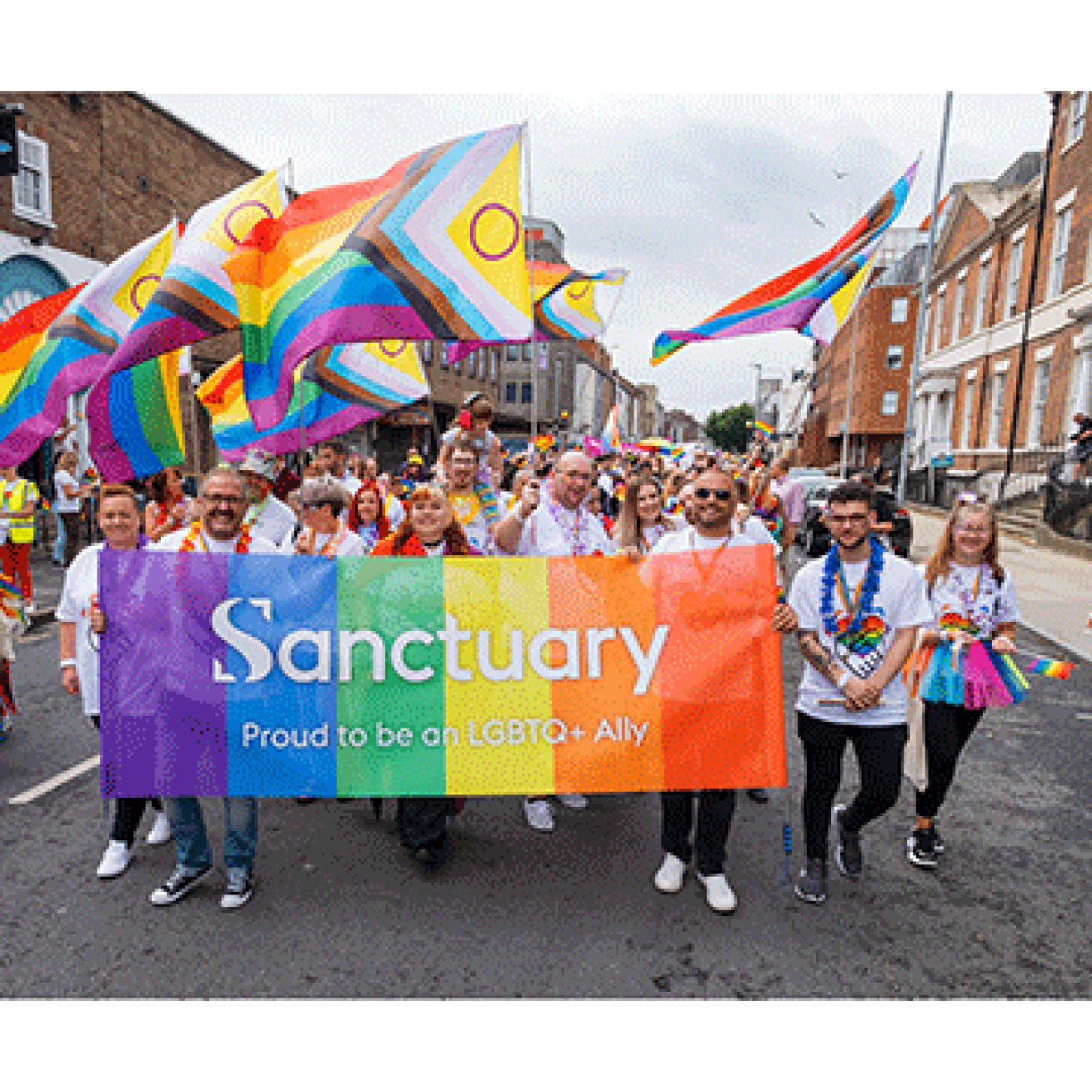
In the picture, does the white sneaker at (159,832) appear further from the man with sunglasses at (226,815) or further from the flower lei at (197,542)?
the flower lei at (197,542)

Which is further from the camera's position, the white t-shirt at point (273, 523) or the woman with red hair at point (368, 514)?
the woman with red hair at point (368, 514)

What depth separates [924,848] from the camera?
3828 mm

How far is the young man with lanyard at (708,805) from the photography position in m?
3.39

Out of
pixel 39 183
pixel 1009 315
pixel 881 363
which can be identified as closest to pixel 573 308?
pixel 39 183

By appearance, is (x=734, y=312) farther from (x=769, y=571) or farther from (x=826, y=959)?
(x=826, y=959)

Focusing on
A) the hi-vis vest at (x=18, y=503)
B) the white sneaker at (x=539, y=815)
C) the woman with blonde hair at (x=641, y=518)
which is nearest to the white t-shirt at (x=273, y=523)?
the woman with blonde hair at (x=641, y=518)

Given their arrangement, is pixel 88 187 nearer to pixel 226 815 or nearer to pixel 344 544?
pixel 344 544

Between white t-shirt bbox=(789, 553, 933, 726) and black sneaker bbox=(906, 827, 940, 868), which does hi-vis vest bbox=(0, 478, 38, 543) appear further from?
black sneaker bbox=(906, 827, 940, 868)

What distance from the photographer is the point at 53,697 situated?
20.4ft

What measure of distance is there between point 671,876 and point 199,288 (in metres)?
4.05

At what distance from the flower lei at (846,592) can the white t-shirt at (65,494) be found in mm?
11794

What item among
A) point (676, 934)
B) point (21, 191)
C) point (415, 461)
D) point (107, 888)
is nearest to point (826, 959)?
point (676, 934)

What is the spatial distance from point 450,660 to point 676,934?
4.87ft

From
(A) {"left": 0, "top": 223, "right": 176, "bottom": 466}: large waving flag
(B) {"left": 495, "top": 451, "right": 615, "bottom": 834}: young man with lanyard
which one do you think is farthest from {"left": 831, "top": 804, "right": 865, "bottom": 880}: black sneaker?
(A) {"left": 0, "top": 223, "right": 176, "bottom": 466}: large waving flag
